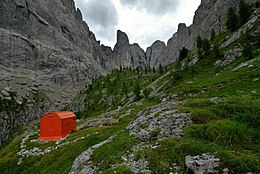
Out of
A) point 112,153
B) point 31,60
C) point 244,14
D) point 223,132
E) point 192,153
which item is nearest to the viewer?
point 192,153

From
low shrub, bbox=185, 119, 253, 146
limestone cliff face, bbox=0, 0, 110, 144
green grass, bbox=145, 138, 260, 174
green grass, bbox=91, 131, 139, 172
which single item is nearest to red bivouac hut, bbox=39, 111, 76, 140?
green grass, bbox=91, 131, 139, 172

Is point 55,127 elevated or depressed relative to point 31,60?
depressed

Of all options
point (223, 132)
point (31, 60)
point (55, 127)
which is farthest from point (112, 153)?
point (31, 60)

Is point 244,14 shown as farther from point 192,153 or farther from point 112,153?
point 112,153

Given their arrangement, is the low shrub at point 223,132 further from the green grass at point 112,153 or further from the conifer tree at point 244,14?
the conifer tree at point 244,14

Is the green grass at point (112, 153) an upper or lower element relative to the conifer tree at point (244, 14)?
lower

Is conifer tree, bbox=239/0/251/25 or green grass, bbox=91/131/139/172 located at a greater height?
conifer tree, bbox=239/0/251/25

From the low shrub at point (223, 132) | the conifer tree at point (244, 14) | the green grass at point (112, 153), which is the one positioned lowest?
the green grass at point (112, 153)

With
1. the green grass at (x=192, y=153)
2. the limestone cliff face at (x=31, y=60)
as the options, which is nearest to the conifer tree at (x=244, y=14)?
the green grass at (x=192, y=153)

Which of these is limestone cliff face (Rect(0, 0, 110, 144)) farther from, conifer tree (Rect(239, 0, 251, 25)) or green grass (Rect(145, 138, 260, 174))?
green grass (Rect(145, 138, 260, 174))

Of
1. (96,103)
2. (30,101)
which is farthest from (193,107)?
(30,101)

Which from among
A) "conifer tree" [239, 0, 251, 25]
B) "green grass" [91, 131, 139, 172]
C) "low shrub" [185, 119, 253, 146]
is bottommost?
"green grass" [91, 131, 139, 172]

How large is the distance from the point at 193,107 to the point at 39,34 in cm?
19606

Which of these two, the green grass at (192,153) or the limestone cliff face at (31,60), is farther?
the limestone cliff face at (31,60)
